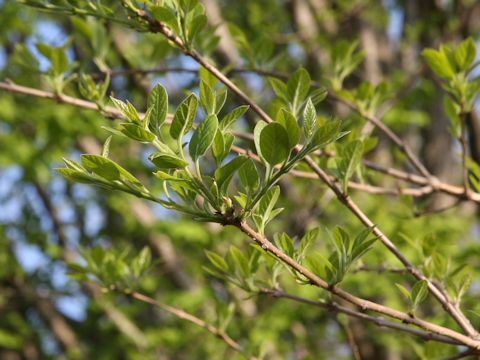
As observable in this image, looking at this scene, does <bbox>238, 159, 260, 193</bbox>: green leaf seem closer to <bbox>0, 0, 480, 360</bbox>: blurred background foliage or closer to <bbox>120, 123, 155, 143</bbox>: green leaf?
<bbox>120, 123, 155, 143</bbox>: green leaf

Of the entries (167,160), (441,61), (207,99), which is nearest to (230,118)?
(207,99)

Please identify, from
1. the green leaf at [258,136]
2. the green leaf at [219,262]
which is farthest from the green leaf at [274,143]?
the green leaf at [219,262]

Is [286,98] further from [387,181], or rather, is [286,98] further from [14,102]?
[14,102]

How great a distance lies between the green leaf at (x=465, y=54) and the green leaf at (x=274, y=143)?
2.05 feet

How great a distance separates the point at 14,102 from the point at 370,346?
285 cm

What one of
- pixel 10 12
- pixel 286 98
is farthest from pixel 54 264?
pixel 286 98

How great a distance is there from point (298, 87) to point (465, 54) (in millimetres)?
384

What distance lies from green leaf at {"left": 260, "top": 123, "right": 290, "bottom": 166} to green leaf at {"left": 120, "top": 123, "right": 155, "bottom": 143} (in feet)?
0.43

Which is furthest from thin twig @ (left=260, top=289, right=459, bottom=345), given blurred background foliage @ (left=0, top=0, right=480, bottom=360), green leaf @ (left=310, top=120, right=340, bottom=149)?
blurred background foliage @ (left=0, top=0, right=480, bottom=360)

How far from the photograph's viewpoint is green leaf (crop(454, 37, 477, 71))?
1.09 metres

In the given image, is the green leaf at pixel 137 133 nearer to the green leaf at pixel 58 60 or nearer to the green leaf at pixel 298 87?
the green leaf at pixel 298 87

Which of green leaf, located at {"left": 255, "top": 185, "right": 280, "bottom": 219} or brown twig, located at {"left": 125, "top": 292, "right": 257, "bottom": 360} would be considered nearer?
green leaf, located at {"left": 255, "top": 185, "right": 280, "bottom": 219}

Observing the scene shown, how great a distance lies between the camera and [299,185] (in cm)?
328

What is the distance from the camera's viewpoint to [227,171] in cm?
65
